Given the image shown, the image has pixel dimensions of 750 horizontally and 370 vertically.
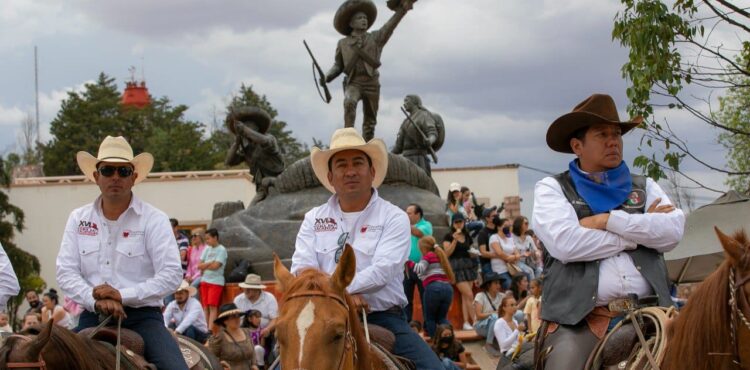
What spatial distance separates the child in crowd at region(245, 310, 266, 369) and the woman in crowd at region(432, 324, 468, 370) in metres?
2.31

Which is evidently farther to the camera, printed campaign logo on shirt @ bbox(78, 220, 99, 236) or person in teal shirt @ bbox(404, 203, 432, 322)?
person in teal shirt @ bbox(404, 203, 432, 322)

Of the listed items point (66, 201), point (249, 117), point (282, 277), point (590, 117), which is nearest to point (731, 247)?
point (590, 117)

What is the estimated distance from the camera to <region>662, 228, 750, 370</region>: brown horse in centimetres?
454

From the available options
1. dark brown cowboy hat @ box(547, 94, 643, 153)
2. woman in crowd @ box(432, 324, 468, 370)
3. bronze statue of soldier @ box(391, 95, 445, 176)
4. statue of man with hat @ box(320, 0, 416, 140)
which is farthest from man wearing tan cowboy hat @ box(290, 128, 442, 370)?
bronze statue of soldier @ box(391, 95, 445, 176)

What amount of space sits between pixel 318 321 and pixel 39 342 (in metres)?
1.90

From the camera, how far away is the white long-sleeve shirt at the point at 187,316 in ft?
44.4

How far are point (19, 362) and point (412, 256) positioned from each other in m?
10.1

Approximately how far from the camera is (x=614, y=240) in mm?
5758

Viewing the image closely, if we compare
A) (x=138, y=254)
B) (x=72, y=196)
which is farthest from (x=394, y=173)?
(x=72, y=196)

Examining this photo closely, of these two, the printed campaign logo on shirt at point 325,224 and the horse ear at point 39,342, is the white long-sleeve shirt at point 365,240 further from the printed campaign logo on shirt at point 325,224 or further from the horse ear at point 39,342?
the horse ear at point 39,342

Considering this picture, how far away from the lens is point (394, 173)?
70.7 ft

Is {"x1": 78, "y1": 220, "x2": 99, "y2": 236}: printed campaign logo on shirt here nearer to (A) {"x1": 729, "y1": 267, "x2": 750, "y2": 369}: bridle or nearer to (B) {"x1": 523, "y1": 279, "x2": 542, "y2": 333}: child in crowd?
(A) {"x1": 729, "y1": 267, "x2": 750, "y2": 369}: bridle

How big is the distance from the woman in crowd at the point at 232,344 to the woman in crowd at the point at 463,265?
4.30 metres

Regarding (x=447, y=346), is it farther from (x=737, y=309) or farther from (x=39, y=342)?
(x=737, y=309)
